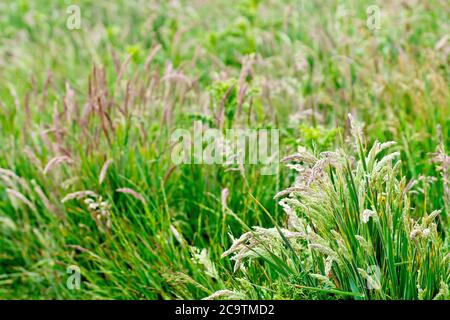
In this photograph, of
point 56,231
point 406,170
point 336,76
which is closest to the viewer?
point 406,170

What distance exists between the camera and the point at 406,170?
3279 mm

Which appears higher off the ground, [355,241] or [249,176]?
[249,176]

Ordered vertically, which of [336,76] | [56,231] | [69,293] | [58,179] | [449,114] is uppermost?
[336,76]

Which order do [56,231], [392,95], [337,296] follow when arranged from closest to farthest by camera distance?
[337,296] → [56,231] → [392,95]

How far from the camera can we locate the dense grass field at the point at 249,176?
7.54 ft

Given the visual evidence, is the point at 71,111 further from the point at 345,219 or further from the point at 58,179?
the point at 345,219

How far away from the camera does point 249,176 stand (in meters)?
3.39

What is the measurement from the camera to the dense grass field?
230cm

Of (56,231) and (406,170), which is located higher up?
(406,170)

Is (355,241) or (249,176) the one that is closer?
(355,241)

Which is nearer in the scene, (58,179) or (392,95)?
(58,179)

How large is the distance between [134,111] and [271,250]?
154 centimetres
